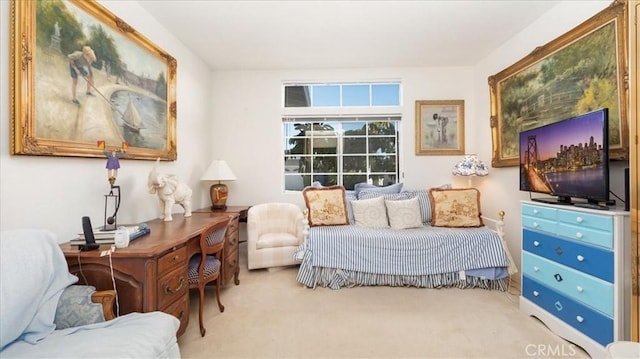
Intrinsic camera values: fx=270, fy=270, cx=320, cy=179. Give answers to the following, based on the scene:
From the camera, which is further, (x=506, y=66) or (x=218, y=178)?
(x=218, y=178)

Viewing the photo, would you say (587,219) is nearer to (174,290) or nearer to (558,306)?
(558,306)

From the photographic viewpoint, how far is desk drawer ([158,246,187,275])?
5.15 ft

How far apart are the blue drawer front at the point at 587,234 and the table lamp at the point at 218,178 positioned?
3.23 m

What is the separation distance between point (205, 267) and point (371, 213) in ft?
6.38

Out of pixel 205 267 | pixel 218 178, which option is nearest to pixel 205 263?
pixel 205 267

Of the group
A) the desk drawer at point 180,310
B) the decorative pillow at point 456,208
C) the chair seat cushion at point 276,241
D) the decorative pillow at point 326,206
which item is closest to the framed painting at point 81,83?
the desk drawer at point 180,310

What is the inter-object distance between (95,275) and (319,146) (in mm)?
3055

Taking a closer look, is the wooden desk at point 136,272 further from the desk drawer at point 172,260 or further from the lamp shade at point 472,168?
the lamp shade at point 472,168

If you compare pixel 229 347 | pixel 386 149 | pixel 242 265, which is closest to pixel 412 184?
pixel 386 149

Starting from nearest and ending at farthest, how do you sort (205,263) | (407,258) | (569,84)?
(205,263) → (569,84) → (407,258)

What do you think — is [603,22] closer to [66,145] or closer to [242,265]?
[66,145]

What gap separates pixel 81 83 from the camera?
183cm

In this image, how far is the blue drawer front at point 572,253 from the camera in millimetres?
1640

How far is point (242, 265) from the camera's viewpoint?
349 centimetres
